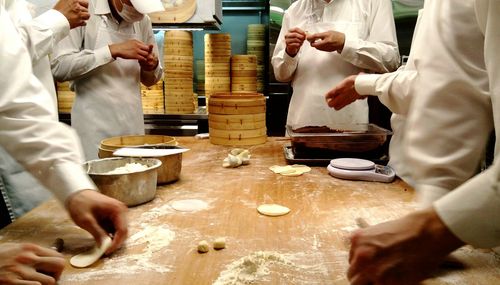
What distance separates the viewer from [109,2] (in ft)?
9.04

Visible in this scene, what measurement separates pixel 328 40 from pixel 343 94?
2.34 ft

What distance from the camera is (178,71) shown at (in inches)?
152

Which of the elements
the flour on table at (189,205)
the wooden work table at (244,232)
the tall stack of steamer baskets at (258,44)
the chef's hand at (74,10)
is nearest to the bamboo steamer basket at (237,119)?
the wooden work table at (244,232)

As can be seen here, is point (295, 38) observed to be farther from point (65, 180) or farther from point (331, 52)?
point (65, 180)

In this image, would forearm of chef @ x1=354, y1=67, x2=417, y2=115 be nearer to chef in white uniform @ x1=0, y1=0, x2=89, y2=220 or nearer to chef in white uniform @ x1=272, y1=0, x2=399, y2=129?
chef in white uniform @ x1=272, y1=0, x2=399, y2=129

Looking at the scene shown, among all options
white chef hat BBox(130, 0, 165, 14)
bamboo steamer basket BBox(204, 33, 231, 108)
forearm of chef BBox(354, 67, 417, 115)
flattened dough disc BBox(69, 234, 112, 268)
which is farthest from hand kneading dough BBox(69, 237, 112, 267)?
bamboo steamer basket BBox(204, 33, 231, 108)

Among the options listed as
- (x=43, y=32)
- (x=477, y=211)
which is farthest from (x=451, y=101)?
(x=43, y=32)

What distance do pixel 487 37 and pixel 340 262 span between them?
63 cm

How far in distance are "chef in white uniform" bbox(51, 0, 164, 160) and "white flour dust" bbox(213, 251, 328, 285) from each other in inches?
75.6

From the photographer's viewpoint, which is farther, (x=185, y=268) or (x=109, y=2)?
(x=109, y=2)

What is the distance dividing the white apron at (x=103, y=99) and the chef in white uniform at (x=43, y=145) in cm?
143

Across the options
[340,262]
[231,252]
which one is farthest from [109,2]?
[340,262]

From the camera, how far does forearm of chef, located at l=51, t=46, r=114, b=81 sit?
8.43 ft

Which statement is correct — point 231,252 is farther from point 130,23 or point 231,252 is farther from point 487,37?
point 130,23
